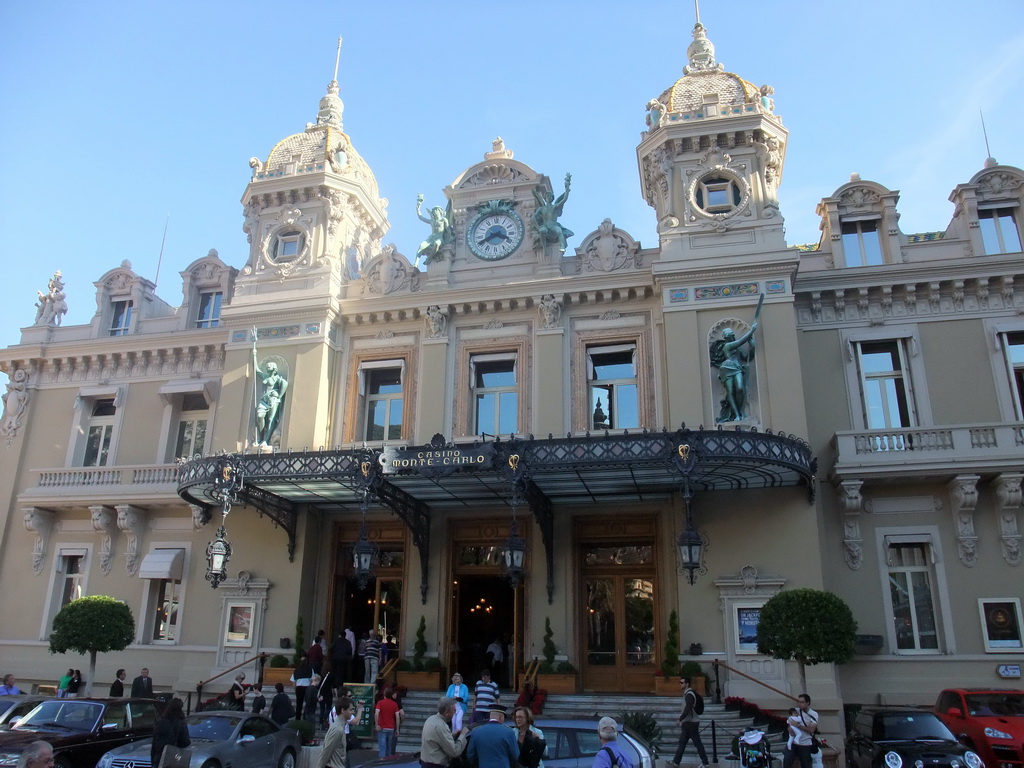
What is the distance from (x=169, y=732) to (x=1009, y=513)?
59.1 ft

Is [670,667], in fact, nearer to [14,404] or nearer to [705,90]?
[705,90]

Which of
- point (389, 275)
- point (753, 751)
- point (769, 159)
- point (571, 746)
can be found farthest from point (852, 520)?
point (389, 275)

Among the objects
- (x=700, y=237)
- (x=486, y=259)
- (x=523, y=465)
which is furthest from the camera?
(x=486, y=259)

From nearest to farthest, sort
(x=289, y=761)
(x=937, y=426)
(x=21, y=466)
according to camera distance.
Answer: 1. (x=289, y=761)
2. (x=937, y=426)
3. (x=21, y=466)

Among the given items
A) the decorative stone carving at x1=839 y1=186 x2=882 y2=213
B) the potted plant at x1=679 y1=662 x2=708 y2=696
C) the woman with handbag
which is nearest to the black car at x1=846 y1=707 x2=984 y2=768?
the potted plant at x1=679 y1=662 x2=708 y2=696

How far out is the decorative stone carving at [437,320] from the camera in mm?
23016

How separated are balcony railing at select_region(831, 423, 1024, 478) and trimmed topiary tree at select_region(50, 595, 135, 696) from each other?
17659 mm

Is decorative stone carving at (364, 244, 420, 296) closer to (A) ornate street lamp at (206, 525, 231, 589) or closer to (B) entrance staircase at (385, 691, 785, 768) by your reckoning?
(A) ornate street lamp at (206, 525, 231, 589)

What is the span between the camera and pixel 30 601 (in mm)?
24250

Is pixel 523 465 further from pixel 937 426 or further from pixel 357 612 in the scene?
pixel 937 426

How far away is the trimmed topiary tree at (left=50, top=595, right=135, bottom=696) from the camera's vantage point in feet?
64.2

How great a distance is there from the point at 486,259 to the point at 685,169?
6085 millimetres

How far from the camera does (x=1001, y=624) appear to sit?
18625mm

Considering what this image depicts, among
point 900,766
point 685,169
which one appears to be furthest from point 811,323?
point 900,766
